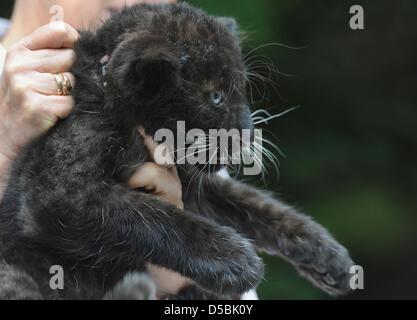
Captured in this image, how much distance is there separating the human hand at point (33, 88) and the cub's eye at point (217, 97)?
0.44 m

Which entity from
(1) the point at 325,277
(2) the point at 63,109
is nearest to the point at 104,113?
(2) the point at 63,109

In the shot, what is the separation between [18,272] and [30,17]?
111cm

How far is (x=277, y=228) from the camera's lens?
5.89 feet

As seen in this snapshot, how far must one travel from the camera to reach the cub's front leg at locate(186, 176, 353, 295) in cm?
169

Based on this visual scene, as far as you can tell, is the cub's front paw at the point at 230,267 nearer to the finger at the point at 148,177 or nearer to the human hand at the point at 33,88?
the finger at the point at 148,177

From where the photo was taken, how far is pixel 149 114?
143 centimetres

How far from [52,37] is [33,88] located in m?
0.19

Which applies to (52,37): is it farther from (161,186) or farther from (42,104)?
(161,186)

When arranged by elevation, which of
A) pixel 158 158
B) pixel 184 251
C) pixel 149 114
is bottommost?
pixel 184 251

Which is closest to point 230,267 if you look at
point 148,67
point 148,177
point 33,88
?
point 148,177

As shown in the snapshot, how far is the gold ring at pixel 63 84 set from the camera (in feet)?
5.04

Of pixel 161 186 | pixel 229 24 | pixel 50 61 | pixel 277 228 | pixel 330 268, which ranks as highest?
pixel 229 24

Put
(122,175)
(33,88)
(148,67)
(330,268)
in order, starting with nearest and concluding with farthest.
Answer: (148,67)
(122,175)
(33,88)
(330,268)
